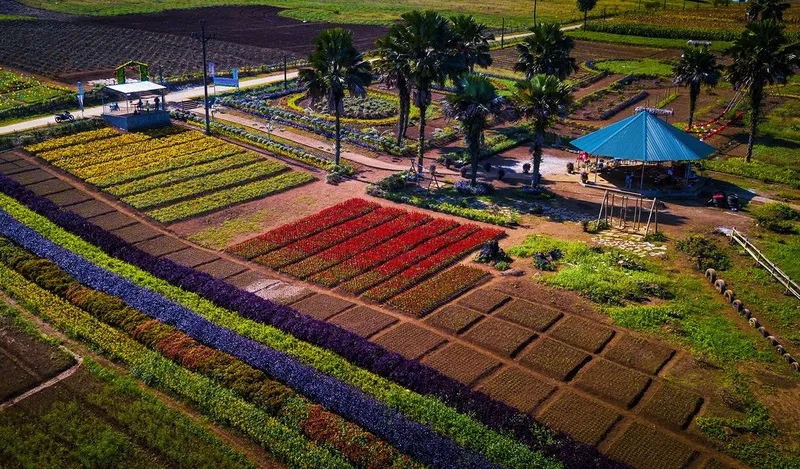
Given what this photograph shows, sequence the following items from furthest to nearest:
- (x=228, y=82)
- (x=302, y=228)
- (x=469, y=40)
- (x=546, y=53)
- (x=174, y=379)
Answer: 1. (x=228, y=82)
2. (x=469, y=40)
3. (x=546, y=53)
4. (x=302, y=228)
5. (x=174, y=379)

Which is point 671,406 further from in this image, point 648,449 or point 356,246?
point 356,246

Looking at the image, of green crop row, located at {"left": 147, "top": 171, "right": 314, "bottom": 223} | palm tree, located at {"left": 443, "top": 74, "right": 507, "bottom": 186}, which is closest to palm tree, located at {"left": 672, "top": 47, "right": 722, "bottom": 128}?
palm tree, located at {"left": 443, "top": 74, "right": 507, "bottom": 186}

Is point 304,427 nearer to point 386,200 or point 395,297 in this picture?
point 395,297

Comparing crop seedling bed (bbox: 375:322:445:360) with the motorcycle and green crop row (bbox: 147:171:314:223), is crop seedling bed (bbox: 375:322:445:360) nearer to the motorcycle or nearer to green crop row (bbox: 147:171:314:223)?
green crop row (bbox: 147:171:314:223)

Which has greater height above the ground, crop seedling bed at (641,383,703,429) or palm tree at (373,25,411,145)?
palm tree at (373,25,411,145)

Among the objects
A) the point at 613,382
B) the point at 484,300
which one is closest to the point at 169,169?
the point at 484,300

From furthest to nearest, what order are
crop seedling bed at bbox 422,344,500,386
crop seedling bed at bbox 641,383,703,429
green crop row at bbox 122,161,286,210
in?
green crop row at bbox 122,161,286,210
crop seedling bed at bbox 422,344,500,386
crop seedling bed at bbox 641,383,703,429

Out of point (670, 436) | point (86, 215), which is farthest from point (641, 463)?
point (86, 215)
